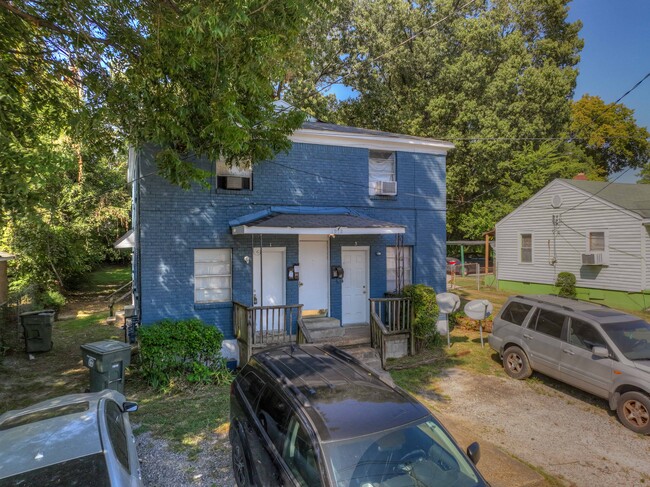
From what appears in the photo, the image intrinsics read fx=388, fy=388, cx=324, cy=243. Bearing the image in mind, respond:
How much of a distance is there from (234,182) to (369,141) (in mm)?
4179

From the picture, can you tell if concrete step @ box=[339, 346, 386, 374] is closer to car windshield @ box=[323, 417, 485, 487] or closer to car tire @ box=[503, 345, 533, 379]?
car tire @ box=[503, 345, 533, 379]

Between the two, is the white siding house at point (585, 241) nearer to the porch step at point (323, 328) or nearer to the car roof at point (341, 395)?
the porch step at point (323, 328)

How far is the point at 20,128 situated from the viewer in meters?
7.25

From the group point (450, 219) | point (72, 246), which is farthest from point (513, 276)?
point (72, 246)

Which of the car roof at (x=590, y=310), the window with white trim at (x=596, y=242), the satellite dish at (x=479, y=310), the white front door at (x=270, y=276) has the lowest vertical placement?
the satellite dish at (x=479, y=310)

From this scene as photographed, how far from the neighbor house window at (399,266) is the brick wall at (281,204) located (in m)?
0.24

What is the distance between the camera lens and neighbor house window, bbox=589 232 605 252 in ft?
57.6

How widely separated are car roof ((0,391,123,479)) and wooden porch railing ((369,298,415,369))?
21.8ft

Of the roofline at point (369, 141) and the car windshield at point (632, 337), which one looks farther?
the roofline at point (369, 141)

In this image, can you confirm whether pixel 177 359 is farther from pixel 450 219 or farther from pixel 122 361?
pixel 450 219

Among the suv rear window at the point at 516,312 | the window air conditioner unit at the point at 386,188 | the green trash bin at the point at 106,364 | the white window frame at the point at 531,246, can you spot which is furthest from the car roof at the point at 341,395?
the white window frame at the point at 531,246

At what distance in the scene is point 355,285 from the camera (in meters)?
11.2

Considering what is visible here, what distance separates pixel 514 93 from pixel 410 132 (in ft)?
28.1

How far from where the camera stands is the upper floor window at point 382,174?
1145cm
